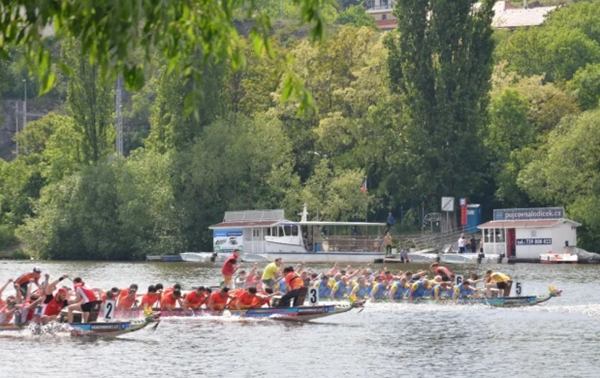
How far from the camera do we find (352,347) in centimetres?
3512

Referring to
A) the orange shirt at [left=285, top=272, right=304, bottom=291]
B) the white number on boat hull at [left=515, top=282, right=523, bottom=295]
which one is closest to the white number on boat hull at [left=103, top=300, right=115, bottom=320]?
the orange shirt at [left=285, top=272, right=304, bottom=291]

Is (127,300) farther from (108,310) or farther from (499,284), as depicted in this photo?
(499,284)

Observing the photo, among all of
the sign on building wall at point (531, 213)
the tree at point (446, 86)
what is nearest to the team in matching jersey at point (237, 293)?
the sign on building wall at point (531, 213)

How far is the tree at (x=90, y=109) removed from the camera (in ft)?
281

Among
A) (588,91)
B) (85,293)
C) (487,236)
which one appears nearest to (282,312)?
(85,293)

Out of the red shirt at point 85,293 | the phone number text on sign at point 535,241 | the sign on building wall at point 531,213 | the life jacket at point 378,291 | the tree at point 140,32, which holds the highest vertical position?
the tree at point 140,32

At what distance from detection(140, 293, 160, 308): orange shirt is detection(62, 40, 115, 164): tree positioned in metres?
46.4

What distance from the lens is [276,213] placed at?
83.8m

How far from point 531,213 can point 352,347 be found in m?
45.2

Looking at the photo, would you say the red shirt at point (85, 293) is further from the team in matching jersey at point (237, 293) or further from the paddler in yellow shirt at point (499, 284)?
the paddler in yellow shirt at point (499, 284)

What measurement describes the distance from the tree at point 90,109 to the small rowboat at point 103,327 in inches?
1986

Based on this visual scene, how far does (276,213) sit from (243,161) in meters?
4.22

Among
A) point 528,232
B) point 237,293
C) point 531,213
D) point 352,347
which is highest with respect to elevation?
point 531,213

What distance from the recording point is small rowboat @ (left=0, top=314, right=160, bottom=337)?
34375 mm
